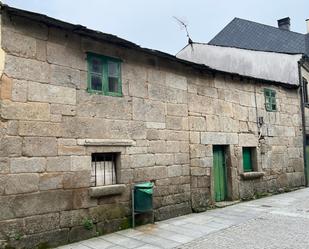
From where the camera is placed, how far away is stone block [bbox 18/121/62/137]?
4.85 m

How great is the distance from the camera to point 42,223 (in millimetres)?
4906

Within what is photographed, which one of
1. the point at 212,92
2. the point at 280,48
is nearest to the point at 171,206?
the point at 212,92

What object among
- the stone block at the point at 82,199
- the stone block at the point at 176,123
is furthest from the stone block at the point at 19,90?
the stone block at the point at 176,123

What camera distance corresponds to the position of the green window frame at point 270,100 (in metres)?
10.4

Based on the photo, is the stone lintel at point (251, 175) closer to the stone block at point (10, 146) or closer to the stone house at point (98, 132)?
the stone house at point (98, 132)

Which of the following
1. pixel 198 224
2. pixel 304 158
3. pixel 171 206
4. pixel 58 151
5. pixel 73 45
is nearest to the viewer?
pixel 58 151

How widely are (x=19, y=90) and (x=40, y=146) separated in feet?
3.06

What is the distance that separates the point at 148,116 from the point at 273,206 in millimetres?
4180

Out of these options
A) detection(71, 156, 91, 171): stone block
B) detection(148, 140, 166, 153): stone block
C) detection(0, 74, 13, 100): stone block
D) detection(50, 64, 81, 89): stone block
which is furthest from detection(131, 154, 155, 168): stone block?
detection(0, 74, 13, 100): stone block

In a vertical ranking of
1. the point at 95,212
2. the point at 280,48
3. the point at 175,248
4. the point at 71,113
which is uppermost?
the point at 280,48

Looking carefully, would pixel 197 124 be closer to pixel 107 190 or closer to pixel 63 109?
pixel 107 190

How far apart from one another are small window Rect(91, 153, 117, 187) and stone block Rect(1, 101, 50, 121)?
127cm

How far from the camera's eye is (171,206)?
6949 millimetres

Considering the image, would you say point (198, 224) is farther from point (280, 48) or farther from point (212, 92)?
point (280, 48)
